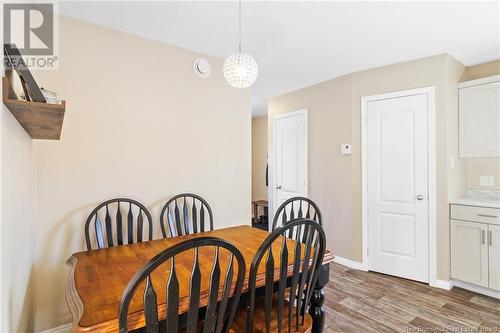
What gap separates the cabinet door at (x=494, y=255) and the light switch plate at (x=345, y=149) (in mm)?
1540

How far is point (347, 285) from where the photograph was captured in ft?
9.40

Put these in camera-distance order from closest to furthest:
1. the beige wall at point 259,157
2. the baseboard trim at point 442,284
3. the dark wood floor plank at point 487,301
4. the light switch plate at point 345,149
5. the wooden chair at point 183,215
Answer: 1. the wooden chair at point 183,215
2. the dark wood floor plank at point 487,301
3. the baseboard trim at point 442,284
4. the light switch plate at point 345,149
5. the beige wall at point 259,157

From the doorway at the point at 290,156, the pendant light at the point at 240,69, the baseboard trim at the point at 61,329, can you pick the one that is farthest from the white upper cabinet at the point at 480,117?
the baseboard trim at the point at 61,329

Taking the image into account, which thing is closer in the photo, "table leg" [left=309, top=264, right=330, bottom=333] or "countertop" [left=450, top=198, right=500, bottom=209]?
"table leg" [left=309, top=264, right=330, bottom=333]

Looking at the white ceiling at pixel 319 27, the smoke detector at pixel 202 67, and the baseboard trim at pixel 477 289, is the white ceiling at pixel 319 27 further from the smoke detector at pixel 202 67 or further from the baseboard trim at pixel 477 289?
the baseboard trim at pixel 477 289

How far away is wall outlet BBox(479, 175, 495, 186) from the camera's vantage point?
296 cm

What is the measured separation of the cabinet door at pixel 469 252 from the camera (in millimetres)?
2609

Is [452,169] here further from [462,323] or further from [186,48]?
[186,48]

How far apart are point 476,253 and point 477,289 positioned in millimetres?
389

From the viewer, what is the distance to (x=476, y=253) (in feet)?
8.70

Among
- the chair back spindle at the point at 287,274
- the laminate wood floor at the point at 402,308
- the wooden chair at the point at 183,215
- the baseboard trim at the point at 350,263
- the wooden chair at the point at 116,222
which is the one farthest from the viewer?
the baseboard trim at the point at 350,263

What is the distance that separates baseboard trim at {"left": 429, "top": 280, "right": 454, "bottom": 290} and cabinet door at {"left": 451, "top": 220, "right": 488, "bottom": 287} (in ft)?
0.29

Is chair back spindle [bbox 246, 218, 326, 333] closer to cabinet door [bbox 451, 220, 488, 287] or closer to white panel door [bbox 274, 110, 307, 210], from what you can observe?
cabinet door [bbox 451, 220, 488, 287]

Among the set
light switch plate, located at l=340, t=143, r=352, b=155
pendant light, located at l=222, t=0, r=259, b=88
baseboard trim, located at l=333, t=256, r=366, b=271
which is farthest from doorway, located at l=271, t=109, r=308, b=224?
pendant light, located at l=222, t=0, r=259, b=88
